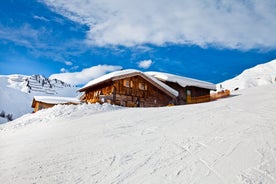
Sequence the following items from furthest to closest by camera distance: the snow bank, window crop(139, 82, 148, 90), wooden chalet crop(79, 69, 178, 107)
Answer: window crop(139, 82, 148, 90), wooden chalet crop(79, 69, 178, 107), the snow bank

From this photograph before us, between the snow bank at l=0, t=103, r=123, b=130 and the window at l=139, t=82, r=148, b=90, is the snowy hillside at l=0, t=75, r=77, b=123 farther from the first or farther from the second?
the snow bank at l=0, t=103, r=123, b=130

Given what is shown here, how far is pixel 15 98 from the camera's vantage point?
80.7 m

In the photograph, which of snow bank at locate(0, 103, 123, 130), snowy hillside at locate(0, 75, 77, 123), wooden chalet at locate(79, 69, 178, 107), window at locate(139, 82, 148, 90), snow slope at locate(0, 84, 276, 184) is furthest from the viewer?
snowy hillside at locate(0, 75, 77, 123)

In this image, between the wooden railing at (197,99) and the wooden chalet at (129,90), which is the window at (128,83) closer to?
the wooden chalet at (129,90)

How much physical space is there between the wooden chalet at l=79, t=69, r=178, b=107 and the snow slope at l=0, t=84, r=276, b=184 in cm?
1319

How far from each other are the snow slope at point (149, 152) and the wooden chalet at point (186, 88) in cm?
2281

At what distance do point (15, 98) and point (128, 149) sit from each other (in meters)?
84.1

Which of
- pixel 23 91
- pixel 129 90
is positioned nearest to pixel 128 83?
pixel 129 90

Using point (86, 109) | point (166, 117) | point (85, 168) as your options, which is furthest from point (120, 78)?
point (85, 168)

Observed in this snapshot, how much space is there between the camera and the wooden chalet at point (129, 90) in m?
22.9

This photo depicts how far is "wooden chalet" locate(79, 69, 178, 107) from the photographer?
2292 cm

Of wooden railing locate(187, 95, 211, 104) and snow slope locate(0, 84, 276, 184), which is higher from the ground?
wooden railing locate(187, 95, 211, 104)

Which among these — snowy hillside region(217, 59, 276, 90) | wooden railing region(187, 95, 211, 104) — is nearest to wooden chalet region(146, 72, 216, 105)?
wooden railing region(187, 95, 211, 104)

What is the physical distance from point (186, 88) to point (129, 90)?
12.4m
